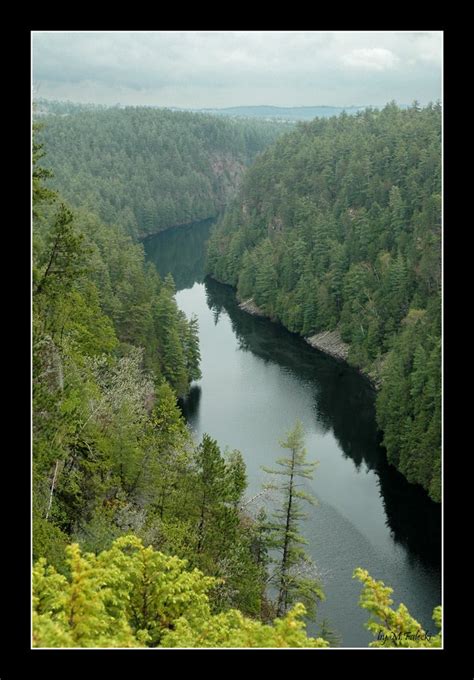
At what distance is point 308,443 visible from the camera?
51.6 meters

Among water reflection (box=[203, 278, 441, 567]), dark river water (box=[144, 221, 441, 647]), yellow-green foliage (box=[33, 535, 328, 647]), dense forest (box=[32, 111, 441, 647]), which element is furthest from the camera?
water reflection (box=[203, 278, 441, 567])

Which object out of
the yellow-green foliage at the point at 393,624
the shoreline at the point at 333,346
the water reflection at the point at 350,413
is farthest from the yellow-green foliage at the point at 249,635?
the shoreline at the point at 333,346

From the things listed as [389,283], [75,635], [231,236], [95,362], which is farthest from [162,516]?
[231,236]

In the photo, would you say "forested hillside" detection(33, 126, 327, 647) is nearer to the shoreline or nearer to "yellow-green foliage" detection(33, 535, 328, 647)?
"yellow-green foliage" detection(33, 535, 328, 647)

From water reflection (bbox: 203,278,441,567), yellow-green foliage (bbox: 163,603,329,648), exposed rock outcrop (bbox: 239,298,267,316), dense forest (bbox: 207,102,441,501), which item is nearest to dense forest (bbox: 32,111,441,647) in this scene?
yellow-green foliage (bbox: 163,603,329,648)

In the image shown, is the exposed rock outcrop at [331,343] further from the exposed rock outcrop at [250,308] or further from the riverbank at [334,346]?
the exposed rock outcrop at [250,308]

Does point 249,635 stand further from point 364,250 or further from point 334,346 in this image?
point 364,250

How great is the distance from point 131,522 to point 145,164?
156m

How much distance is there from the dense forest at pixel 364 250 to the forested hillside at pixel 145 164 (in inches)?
1138

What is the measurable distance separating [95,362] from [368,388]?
37405 millimetres

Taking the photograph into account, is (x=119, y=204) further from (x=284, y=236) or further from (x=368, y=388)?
(x=368, y=388)

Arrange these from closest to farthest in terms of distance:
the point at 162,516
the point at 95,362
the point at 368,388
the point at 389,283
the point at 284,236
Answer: the point at 162,516
the point at 95,362
the point at 368,388
the point at 389,283
the point at 284,236

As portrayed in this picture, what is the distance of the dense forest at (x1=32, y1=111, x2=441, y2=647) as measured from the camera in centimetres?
1205

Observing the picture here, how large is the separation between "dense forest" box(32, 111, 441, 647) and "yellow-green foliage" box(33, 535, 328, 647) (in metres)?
0.03
